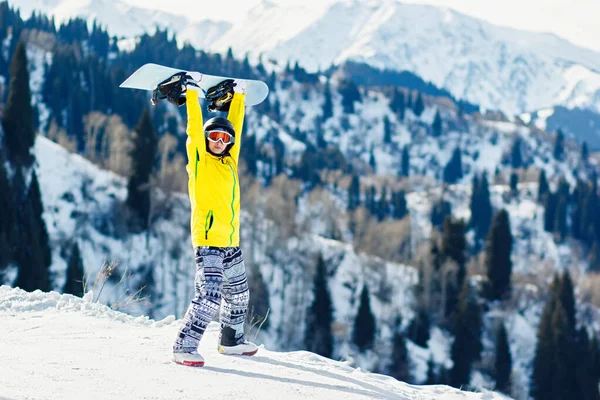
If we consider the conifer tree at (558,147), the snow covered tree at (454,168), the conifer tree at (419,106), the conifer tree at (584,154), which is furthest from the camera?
the conifer tree at (419,106)

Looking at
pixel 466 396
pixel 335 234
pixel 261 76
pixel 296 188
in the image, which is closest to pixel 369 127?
pixel 261 76

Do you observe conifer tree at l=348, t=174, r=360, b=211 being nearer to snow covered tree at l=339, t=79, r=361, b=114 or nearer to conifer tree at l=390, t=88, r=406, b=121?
snow covered tree at l=339, t=79, r=361, b=114

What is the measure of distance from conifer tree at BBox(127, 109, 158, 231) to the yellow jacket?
2225 inches

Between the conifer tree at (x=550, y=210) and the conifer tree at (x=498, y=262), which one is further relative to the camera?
the conifer tree at (x=550, y=210)

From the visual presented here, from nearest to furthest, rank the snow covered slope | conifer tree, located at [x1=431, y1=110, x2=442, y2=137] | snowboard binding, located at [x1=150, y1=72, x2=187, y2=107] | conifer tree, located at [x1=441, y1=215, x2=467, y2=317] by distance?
the snow covered slope < snowboard binding, located at [x1=150, y1=72, x2=187, y2=107] < conifer tree, located at [x1=441, y1=215, x2=467, y2=317] < conifer tree, located at [x1=431, y1=110, x2=442, y2=137]

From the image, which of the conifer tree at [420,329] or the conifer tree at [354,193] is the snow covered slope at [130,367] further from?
the conifer tree at [354,193]

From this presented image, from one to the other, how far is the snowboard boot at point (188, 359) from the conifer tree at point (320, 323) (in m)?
47.5

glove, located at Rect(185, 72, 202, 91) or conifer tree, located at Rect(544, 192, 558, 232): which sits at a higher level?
glove, located at Rect(185, 72, 202, 91)

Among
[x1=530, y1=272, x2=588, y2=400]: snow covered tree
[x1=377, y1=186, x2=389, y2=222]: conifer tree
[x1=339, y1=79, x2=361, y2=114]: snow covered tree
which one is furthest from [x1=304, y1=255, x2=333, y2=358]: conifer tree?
[x1=339, y1=79, x2=361, y2=114]: snow covered tree

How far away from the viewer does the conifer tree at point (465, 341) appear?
57250mm

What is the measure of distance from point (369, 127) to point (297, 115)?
18.5 m

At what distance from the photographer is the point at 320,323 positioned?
182 ft

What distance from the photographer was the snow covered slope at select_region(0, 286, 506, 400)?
212 inches

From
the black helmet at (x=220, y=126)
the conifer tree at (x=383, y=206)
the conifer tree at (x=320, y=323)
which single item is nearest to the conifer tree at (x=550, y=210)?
the conifer tree at (x=383, y=206)
